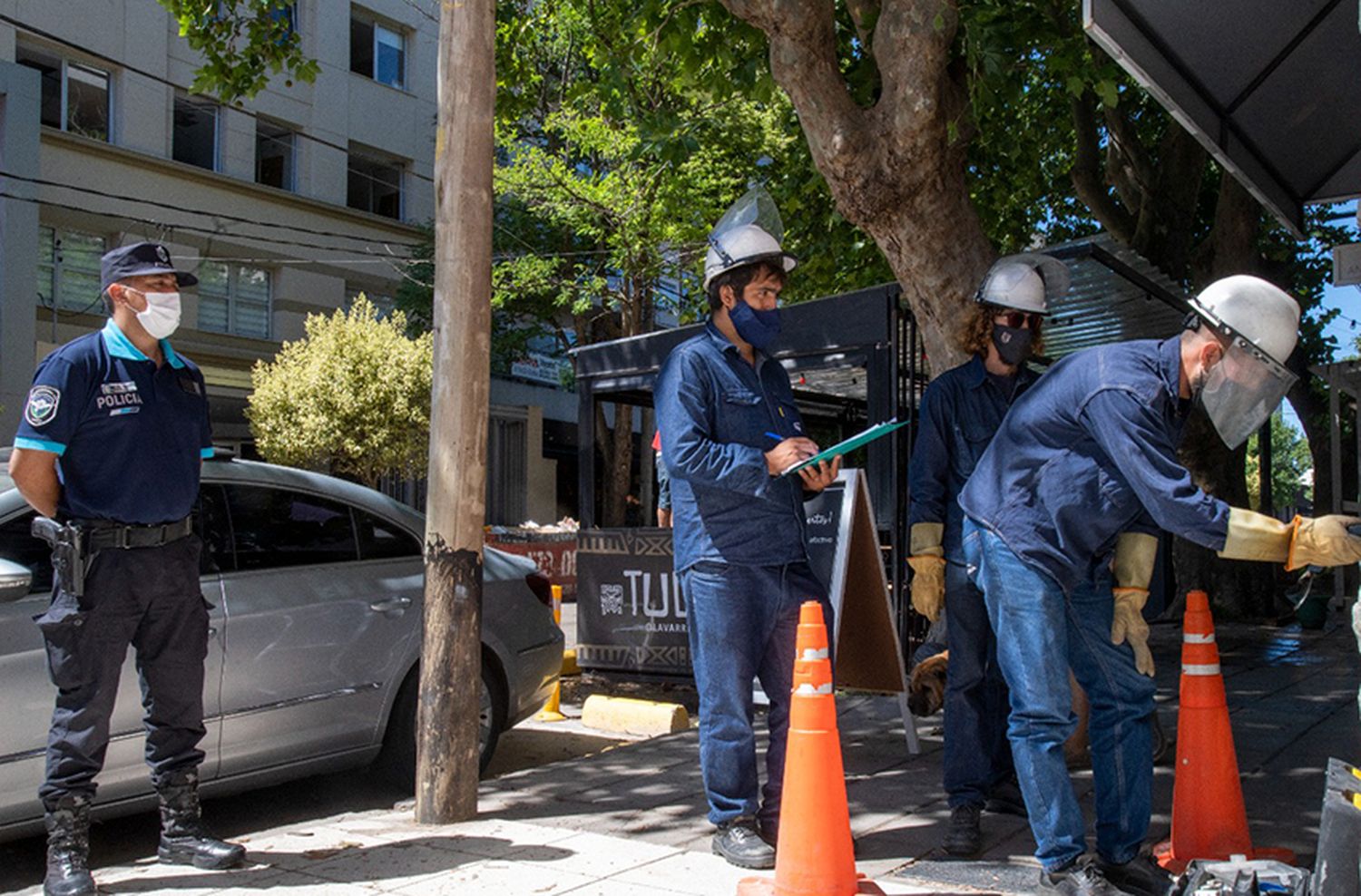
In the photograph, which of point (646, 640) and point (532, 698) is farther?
point (646, 640)

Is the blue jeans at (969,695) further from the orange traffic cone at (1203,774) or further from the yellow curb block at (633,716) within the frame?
the yellow curb block at (633,716)

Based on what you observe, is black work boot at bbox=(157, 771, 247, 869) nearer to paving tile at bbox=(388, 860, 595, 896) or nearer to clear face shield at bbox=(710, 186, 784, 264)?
paving tile at bbox=(388, 860, 595, 896)

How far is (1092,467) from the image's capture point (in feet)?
11.8

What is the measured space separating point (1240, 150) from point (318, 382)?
16968 millimetres

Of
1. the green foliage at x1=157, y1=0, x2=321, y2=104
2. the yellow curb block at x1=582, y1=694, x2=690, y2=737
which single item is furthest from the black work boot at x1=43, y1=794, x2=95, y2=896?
the green foliage at x1=157, y1=0, x2=321, y2=104

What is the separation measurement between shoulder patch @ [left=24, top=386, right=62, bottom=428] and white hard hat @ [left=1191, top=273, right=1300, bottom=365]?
3.53 metres

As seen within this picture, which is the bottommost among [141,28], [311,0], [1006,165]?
[1006,165]

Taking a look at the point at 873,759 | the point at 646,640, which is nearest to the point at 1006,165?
the point at 646,640

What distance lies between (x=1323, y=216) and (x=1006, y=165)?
5.39 m

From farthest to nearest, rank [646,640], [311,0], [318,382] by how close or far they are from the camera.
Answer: [311,0]
[318,382]
[646,640]

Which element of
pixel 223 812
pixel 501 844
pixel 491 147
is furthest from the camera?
pixel 223 812

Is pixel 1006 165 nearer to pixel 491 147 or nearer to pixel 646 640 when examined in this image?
pixel 646 640

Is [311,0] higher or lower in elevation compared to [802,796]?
higher

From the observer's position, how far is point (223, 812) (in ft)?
19.1
